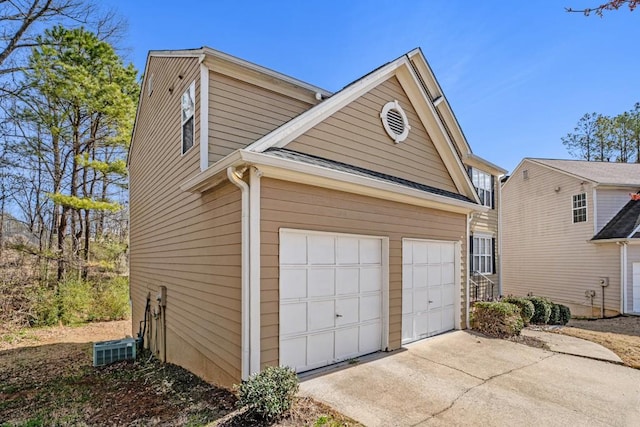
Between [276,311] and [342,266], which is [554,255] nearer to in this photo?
[342,266]

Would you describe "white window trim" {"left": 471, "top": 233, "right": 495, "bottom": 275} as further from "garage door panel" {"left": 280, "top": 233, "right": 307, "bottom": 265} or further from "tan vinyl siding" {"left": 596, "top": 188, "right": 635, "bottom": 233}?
"garage door panel" {"left": 280, "top": 233, "right": 307, "bottom": 265}

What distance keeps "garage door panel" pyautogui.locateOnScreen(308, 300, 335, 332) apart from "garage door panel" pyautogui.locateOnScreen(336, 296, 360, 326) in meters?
0.14

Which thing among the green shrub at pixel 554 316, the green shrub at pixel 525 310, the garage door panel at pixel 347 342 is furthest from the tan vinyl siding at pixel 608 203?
the garage door panel at pixel 347 342

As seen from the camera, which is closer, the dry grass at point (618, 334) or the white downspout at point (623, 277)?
the dry grass at point (618, 334)

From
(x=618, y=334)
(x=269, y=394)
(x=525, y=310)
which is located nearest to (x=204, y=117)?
(x=269, y=394)

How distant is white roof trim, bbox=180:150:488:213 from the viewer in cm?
466

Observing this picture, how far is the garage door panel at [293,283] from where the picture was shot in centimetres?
523

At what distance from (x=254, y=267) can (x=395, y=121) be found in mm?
4743

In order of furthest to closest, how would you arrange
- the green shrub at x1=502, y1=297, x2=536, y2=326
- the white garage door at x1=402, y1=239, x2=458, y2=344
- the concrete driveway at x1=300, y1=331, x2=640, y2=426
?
1. the green shrub at x1=502, y1=297, x2=536, y2=326
2. the white garage door at x1=402, y1=239, x2=458, y2=344
3. the concrete driveway at x1=300, y1=331, x2=640, y2=426

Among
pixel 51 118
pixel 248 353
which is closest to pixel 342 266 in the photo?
pixel 248 353

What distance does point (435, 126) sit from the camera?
8.37 meters

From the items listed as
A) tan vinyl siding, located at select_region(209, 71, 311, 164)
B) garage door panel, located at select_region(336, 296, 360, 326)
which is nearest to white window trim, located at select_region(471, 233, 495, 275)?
garage door panel, located at select_region(336, 296, 360, 326)

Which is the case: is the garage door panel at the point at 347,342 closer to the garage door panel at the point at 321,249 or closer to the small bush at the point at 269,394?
the garage door panel at the point at 321,249

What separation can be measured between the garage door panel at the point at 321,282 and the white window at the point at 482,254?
395 inches
